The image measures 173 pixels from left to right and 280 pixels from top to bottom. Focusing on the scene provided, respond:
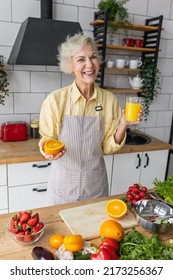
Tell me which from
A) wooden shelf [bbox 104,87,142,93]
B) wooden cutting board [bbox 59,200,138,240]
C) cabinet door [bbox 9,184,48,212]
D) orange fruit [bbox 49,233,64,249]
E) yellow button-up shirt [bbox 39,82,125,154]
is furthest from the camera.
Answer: wooden shelf [bbox 104,87,142,93]

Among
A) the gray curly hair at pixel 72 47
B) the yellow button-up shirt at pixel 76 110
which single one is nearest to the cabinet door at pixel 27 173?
the yellow button-up shirt at pixel 76 110

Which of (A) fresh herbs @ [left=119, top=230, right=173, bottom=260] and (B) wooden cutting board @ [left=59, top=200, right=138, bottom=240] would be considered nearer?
(A) fresh herbs @ [left=119, top=230, right=173, bottom=260]

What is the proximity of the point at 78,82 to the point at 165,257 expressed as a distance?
0.99m

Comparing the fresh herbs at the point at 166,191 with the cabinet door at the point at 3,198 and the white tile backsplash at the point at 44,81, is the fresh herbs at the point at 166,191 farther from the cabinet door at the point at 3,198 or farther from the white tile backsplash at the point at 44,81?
the white tile backsplash at the point at 44,81

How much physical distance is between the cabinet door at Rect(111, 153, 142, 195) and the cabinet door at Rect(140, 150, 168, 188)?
0.06 meters

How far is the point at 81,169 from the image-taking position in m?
1.50

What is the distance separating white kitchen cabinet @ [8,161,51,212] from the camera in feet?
6.26

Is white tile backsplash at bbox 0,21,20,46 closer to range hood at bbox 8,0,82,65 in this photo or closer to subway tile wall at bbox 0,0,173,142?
subway tile wall at bbox 0,0,173,142

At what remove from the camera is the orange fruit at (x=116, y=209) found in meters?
1.09

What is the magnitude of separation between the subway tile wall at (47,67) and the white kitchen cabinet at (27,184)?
1.86ft

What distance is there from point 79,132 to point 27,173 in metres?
0.65

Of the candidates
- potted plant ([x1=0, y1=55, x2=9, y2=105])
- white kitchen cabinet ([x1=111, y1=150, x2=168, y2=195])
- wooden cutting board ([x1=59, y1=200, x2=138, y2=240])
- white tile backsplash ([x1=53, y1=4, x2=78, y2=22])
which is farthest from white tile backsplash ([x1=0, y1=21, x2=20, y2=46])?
wooden cutting board ([x1=59, y1=200, x2=138, y2=240])

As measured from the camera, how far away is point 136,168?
232 cm

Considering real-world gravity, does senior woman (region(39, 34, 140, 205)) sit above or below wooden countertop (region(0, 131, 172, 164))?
above
